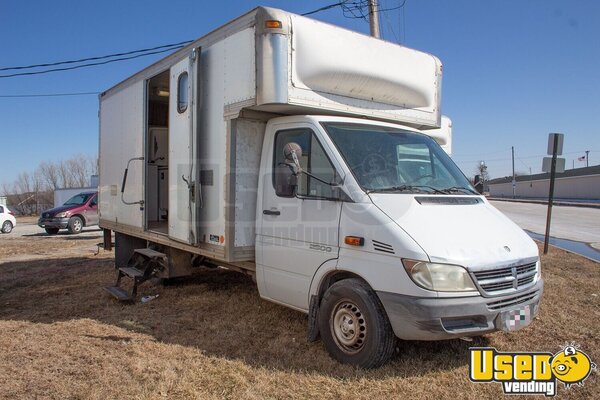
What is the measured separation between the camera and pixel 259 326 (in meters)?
5.48

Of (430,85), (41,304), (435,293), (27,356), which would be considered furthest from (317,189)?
(41,304)

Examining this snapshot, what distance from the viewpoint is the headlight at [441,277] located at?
146 inches

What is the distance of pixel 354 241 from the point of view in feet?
13.7

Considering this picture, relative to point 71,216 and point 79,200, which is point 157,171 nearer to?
point 71,216

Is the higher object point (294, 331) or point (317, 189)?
point (317, 189)

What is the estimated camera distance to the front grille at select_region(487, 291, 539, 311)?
3.84m

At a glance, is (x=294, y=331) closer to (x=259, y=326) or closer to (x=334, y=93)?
(x=259, y=326)

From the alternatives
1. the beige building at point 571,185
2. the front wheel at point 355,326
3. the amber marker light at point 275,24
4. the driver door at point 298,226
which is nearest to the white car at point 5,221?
the driver door at point 298,226

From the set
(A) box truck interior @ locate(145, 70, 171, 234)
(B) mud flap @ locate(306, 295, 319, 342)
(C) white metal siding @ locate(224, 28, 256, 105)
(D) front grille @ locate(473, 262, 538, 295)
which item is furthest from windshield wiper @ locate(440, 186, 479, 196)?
(A) box truck interior @ locate(145, 70, 171, 234)

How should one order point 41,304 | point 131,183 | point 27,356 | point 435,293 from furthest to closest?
point 131,183, point 41,304, point 27,356, point 435,293

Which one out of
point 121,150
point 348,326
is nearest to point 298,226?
point 348,326

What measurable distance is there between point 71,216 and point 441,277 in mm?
18898

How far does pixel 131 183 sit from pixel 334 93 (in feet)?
13.2

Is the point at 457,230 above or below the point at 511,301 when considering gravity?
above
